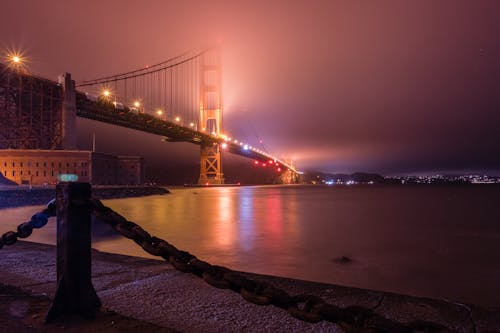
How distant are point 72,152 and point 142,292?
45.6m

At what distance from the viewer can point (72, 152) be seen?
43969 mm

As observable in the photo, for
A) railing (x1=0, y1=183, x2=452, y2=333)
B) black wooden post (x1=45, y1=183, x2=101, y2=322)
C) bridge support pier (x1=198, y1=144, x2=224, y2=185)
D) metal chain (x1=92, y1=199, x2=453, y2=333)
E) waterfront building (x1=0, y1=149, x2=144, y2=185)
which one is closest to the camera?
metal chain (x1=92, y1=199, x2=453, y2=333)

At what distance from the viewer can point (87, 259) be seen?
2.08 metres

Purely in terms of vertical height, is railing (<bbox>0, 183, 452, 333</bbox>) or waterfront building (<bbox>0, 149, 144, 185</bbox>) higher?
waterfront building (<bbox>0, 149, 144, 185</bbox>)

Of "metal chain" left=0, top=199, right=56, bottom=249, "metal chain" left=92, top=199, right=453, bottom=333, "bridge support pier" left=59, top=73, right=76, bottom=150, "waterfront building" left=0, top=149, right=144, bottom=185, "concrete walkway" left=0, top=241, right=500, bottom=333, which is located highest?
"bridge support pier" left=59, top=73, right=76, bottom=150

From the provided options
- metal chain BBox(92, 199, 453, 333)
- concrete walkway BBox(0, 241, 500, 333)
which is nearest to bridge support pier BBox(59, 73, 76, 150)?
concrete walkway BBox(0, 241, 500, 333)

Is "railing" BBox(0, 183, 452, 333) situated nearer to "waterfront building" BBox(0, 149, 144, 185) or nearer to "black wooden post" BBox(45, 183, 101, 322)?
"black wooden post" BBox(45, 183, 101, 322)

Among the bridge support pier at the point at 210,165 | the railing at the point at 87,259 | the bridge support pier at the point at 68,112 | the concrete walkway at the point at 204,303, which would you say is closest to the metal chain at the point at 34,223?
the railing at the point at 87,259

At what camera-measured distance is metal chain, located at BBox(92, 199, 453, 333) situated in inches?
49.6

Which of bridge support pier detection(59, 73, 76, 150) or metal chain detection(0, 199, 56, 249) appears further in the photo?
bridge support pier detection(59, 73, 76, 150)

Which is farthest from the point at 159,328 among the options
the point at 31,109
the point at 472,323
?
the point at 31,109

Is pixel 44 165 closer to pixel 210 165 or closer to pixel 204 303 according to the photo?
pixel 210 165

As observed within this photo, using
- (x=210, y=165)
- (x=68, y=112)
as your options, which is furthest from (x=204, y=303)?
(x=210, y=165)

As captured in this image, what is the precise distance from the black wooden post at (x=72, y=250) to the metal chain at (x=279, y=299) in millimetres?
220
